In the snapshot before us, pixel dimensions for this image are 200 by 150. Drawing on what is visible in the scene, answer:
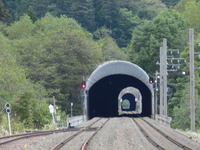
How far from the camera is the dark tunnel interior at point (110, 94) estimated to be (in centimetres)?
5750

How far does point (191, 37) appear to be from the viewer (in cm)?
3728

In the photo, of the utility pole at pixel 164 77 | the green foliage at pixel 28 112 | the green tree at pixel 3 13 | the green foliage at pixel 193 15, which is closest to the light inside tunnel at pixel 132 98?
the green foliage at pixel 193 15

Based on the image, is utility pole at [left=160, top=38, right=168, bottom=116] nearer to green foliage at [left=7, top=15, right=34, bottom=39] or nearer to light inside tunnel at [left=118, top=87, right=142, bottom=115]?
light inside tunnel at [left=118, top=87, right=142, bottom=115]

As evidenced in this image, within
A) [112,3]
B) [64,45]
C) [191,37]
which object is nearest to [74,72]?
[64,45]

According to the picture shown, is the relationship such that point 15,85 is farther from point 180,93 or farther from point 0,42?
point 180,93

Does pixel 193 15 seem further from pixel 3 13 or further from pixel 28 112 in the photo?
pixel 28 112

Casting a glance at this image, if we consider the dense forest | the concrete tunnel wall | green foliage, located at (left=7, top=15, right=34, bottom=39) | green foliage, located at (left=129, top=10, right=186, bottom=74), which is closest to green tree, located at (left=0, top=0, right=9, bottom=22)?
the dense forest

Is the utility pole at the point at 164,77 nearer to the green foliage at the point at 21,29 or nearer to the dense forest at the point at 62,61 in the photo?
the dense forest at the point at 62,61

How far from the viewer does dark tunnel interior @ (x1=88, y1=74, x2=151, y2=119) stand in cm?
5750

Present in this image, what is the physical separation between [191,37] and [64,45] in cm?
3069

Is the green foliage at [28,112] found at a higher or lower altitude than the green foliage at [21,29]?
lower

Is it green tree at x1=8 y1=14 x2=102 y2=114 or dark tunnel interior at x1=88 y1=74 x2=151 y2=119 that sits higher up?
green tree at x1=8 y1=14 x2=102 y2=114

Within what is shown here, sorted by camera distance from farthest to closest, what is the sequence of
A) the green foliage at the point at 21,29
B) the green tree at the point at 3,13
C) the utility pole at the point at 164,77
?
the green tree at the point at 3,13
the green foliage at the point at 21,29
the utility pole at the point at 164,77

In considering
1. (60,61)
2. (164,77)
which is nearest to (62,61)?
(60,61)
